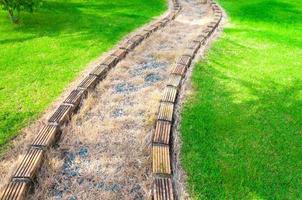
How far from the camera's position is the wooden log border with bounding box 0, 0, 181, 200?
17.7 ft

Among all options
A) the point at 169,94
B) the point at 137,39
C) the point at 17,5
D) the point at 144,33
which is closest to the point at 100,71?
the point at 169,94

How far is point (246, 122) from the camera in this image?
7176mm

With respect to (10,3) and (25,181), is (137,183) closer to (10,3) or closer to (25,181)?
(25,181)

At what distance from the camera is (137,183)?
18.8 ft

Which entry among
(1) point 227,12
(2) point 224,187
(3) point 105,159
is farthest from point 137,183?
(1) point 227,12

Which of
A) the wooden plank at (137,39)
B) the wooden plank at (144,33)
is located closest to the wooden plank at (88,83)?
the wooden plank at (137,39)

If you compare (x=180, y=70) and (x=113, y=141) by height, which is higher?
(x=180, y=70)

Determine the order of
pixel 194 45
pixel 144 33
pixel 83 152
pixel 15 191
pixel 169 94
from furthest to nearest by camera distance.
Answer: pixel 144 33, pixel 194 45, pixel 169 94, pixel 83 152, pixel 15 191

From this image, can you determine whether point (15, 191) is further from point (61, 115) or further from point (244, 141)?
point (244, 141)

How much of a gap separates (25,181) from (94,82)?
3.65m

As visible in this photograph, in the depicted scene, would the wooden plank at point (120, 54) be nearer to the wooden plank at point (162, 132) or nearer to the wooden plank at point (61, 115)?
the wooden plank at point (61, 115)

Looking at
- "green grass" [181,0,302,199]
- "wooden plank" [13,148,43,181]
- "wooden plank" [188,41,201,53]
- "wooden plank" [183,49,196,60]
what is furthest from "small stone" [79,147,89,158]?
"wooden plank" [188,41,201,53]

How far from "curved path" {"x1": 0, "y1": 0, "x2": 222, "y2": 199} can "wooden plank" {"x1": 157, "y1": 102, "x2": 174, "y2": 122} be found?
0.68ft

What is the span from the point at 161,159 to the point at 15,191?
2308 mm
